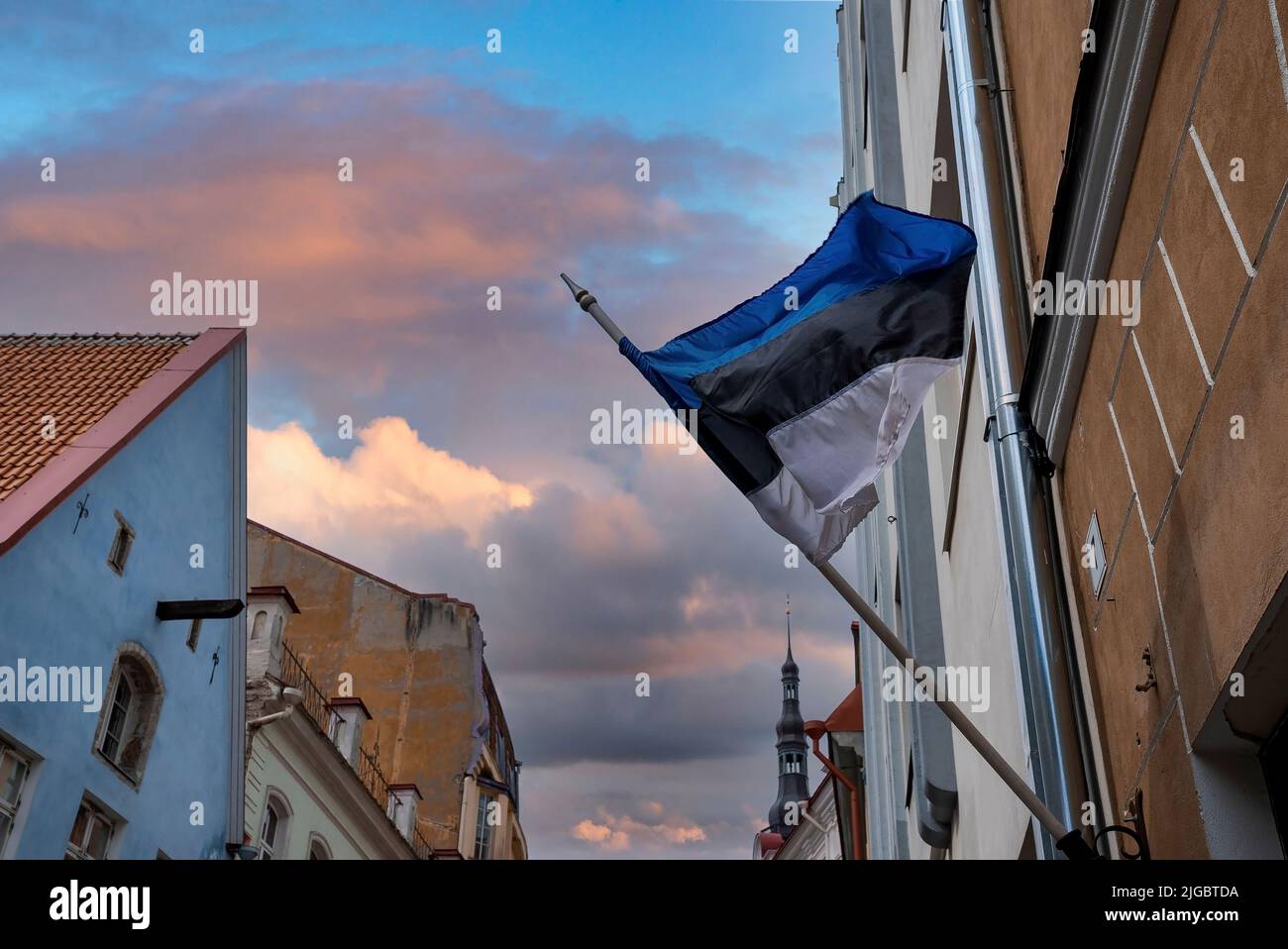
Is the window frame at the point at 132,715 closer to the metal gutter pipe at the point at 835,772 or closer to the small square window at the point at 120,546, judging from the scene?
the small square window at the point at 120,546

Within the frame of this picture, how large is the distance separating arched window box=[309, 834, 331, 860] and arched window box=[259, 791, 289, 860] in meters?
1.25

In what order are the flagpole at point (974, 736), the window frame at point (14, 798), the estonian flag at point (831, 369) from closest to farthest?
the flagpole at point (974, 736)
the estonian flag at point (831, 369)
the window frame at point (14, 798)

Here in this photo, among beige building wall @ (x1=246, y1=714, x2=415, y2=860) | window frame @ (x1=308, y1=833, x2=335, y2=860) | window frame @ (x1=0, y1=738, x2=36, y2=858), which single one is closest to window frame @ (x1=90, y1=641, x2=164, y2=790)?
window frame @ (x1=0, y1=738, x2=36, y2=858)

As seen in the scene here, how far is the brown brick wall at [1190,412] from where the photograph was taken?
11.7 feet

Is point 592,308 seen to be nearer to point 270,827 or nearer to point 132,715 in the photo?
point 132,715

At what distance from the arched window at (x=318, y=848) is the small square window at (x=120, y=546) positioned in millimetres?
8653

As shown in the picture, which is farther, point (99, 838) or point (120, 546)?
point (120, 546)

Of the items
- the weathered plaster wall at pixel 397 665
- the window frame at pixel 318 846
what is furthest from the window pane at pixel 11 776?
the weathered plaster wall at pixel 397 665

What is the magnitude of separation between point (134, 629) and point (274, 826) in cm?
660

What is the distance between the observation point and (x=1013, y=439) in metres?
6.19

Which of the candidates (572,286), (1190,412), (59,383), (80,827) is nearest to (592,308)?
(572,286)
